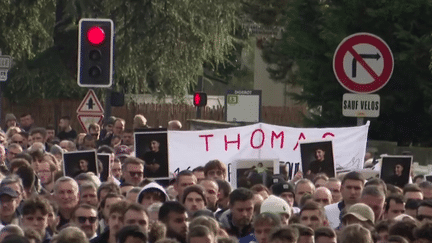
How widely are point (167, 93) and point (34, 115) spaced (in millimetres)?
7292

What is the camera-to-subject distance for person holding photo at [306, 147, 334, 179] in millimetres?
16969

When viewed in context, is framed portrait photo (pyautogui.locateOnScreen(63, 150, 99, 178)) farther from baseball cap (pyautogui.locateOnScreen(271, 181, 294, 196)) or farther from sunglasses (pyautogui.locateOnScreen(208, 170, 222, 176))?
baseball cap (pyautogui.locateOnScreen(271, 181, 294, 196))

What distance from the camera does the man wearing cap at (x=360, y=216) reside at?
1230 cm

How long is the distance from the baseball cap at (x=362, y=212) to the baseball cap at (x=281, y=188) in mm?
2470

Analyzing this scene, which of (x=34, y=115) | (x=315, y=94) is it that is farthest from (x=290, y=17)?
(x=34, y=115)

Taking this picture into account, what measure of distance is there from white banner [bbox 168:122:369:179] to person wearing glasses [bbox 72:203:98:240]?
19.7ft

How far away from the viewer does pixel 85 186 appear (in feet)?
46.0

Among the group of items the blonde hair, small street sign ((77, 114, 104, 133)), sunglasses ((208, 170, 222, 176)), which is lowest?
the blonde hair

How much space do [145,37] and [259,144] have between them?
53.0 ft

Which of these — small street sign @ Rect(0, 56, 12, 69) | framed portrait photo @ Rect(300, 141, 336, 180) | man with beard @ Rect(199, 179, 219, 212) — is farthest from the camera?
small street sign @ Rect(0, 56, 12, 69)

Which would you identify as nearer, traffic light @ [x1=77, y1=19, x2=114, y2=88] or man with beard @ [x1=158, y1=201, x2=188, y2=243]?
man with beard @ [x1=158, y1=201, x2=188, y2=243]

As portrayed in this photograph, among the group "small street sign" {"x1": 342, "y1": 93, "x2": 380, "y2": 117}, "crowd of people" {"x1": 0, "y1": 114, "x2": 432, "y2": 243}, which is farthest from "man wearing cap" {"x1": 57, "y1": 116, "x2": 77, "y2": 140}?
"small street sign" {"x1": 342, "y1": 93, "x2": 380, "y2": 117}

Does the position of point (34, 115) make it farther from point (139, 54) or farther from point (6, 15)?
point (139, 54)

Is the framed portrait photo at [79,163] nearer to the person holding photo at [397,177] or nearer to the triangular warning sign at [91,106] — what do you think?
the person holding photo at [397,177]
